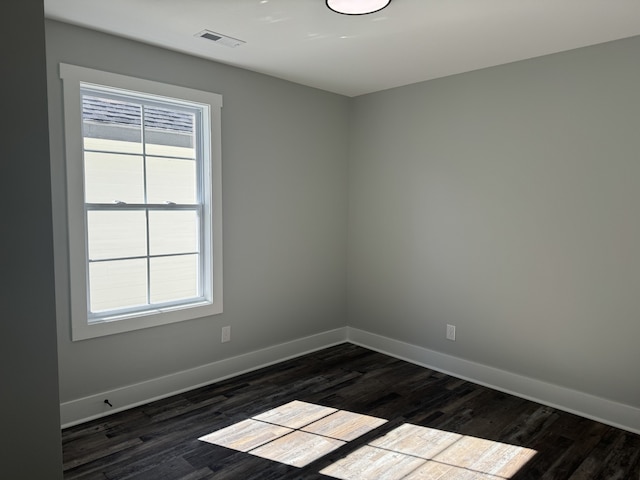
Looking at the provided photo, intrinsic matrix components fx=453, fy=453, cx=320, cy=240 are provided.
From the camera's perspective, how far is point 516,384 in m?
3.39

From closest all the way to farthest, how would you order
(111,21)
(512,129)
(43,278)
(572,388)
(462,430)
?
(43,278) < (111,21) < (462,430) < (572,388) < (512,129)

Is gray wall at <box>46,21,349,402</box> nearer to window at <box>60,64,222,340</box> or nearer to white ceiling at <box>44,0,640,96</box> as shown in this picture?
window at <box>60,64,222,340</box>

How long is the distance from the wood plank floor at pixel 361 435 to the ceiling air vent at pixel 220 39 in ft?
8.00

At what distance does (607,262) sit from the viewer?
9.63ft

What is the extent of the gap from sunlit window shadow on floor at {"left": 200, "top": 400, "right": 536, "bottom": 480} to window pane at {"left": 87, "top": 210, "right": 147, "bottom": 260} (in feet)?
4.39

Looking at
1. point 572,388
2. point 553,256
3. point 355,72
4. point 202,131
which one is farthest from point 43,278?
point 572,388

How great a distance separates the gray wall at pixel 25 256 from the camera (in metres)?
1.50

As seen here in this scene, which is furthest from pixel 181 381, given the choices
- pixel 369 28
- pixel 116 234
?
pixel 369 28

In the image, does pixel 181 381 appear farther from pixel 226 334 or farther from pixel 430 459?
pixel 430 459

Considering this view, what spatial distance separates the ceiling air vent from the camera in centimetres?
277

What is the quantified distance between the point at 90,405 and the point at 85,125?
1.80 m

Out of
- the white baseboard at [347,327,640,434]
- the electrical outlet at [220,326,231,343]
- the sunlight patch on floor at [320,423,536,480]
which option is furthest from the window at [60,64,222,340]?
the white baseboard at [347,327,640,434]

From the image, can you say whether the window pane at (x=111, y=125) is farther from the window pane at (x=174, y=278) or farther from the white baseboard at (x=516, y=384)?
the white baseboard at (x=516, y=384)

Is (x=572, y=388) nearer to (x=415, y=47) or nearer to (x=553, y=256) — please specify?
(x=553, y=256)
